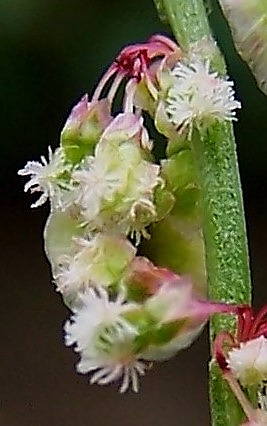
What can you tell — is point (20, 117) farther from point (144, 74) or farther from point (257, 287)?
point (144, 74)

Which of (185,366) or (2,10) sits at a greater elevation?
(2,10)

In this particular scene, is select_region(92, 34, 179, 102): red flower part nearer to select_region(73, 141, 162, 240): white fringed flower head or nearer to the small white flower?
select_region(73, 141, 162, 240): white fringed flower head

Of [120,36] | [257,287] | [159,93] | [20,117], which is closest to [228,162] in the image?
[159,93]

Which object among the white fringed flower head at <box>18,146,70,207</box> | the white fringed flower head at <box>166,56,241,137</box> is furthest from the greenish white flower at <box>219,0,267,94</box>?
the white fringed flower head at <box>18,146,70,207</box>

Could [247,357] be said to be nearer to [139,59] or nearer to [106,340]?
[106,340]

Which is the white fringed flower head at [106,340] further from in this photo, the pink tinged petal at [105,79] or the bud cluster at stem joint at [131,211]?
the pink tinged petal at [105,79]

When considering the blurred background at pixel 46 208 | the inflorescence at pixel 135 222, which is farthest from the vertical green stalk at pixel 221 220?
the blurred background at pixel 46 208
